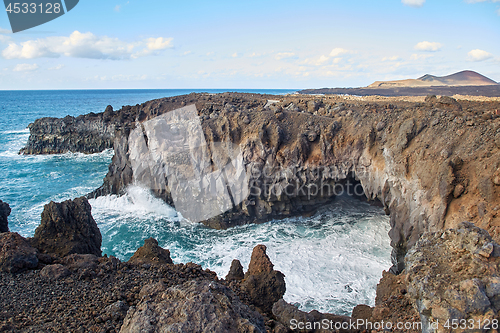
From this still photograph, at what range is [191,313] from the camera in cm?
535

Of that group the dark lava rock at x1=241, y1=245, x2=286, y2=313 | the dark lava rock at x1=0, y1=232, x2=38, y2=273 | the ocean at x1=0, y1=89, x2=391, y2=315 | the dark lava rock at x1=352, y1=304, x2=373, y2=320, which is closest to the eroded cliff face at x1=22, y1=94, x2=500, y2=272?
the ocean at x1=0, y1=89, x2=391, y2=315

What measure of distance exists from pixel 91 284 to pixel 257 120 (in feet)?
53.3

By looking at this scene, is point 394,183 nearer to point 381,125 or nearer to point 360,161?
point 360,161

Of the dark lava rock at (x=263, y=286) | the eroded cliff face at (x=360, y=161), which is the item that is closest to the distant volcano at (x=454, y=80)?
the eroded cliff face at (x=360, y=161)

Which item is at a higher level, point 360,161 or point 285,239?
point 360,161

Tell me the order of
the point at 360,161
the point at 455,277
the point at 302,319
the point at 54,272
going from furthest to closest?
the point at 360,161 < the point at 54,272 < the point at 302,319 < the point at 455,277

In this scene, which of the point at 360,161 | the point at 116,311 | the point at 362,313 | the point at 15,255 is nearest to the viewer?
the point at 116,311

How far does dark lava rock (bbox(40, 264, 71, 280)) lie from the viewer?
8672mm

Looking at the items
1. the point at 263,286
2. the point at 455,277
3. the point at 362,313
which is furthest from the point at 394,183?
the point at 455,277

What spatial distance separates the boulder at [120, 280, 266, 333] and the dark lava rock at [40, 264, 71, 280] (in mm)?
4351

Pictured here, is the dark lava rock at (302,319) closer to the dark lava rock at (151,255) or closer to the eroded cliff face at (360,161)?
the dark lava rock at (151,255)

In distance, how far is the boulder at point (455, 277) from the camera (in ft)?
Answer: 18.0

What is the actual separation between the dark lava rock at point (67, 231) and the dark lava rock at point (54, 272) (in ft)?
7.40

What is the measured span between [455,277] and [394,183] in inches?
464
